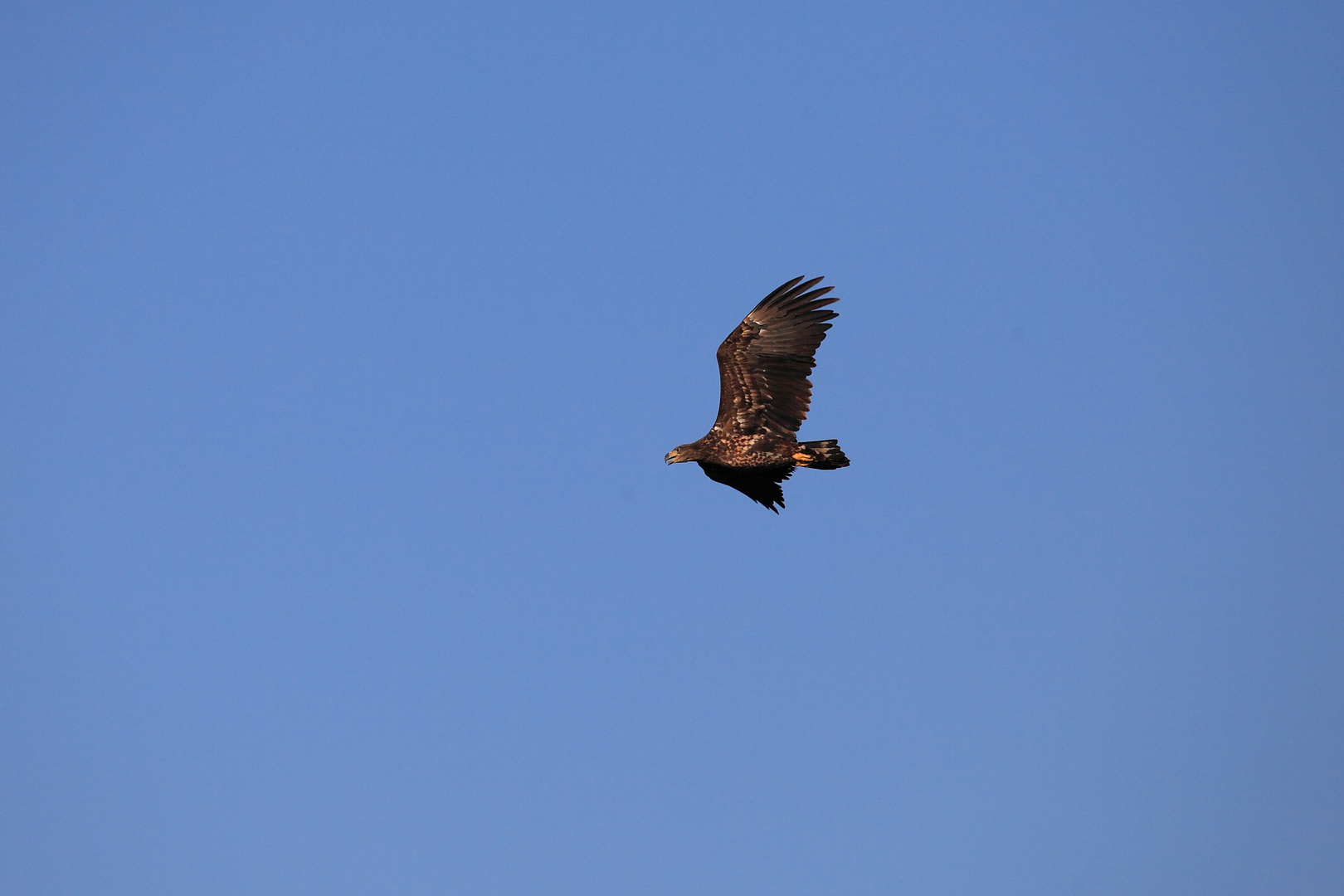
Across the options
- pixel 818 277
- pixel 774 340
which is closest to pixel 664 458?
pixel 774 340

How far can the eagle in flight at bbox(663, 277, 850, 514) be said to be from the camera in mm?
18078

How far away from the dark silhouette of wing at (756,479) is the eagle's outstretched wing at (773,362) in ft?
2.12

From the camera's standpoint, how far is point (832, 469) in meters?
17.6

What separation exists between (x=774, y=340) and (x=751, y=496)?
9.79 ft

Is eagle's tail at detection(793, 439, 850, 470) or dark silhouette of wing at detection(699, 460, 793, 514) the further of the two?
dark silhouette of wing at detection(699, 460, 793, 514)

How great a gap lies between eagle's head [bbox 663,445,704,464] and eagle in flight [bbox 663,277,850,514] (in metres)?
0.01

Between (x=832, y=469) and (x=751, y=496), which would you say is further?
(x=751, y=496)

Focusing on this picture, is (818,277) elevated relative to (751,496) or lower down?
elevated

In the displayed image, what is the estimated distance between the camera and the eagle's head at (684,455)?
18.4m

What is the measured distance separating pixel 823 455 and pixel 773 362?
1910mm

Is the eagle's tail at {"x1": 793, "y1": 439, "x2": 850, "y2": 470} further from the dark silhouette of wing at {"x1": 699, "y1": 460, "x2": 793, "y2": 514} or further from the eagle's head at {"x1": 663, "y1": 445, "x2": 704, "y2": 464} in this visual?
the eagle's head at {"x1": 663, "y1": 445, "x2": 704, "y2": 464}

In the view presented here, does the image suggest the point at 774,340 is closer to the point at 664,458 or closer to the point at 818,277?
the point at 818,277

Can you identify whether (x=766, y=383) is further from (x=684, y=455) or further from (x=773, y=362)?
(x=684, y=455)

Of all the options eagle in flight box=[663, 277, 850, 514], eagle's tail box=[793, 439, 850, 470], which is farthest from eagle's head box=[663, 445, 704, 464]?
eagle's tail box=[793, 439, 850, 470]
